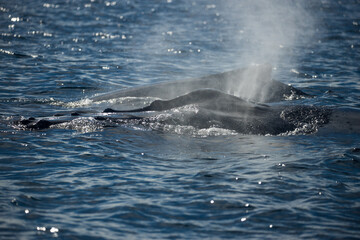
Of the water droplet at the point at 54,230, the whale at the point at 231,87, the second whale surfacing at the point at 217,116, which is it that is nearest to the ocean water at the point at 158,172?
the water droplet at the point at 54,230

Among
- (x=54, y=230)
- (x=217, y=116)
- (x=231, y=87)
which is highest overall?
(x=231, y=87)

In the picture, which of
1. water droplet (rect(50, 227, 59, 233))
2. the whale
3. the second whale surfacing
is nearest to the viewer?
water droplet (rect(50, 227, 59, 233))

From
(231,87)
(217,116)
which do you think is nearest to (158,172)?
(217,116)

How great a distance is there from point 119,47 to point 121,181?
50.1ft

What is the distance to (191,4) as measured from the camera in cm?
4028

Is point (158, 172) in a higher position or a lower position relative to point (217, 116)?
lower

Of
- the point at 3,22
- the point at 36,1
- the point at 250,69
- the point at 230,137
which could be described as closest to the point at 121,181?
the point at 230,137

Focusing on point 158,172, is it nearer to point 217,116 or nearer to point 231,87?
point 217,116

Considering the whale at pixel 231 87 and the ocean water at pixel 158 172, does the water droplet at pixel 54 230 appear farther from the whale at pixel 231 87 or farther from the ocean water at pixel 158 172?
the whale at pixel 231 87

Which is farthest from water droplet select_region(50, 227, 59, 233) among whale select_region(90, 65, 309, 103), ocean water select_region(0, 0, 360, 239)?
whale select_region(90, 65, 309, 103)

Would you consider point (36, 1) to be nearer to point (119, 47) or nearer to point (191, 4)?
point (191, 4)

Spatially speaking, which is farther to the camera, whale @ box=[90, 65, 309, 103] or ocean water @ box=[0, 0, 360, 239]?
whale @ box=[90, 65, 309, 103]

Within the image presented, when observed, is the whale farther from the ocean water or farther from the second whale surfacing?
the second whale surfacing

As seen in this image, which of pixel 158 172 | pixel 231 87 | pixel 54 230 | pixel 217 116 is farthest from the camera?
pixel 231 87
